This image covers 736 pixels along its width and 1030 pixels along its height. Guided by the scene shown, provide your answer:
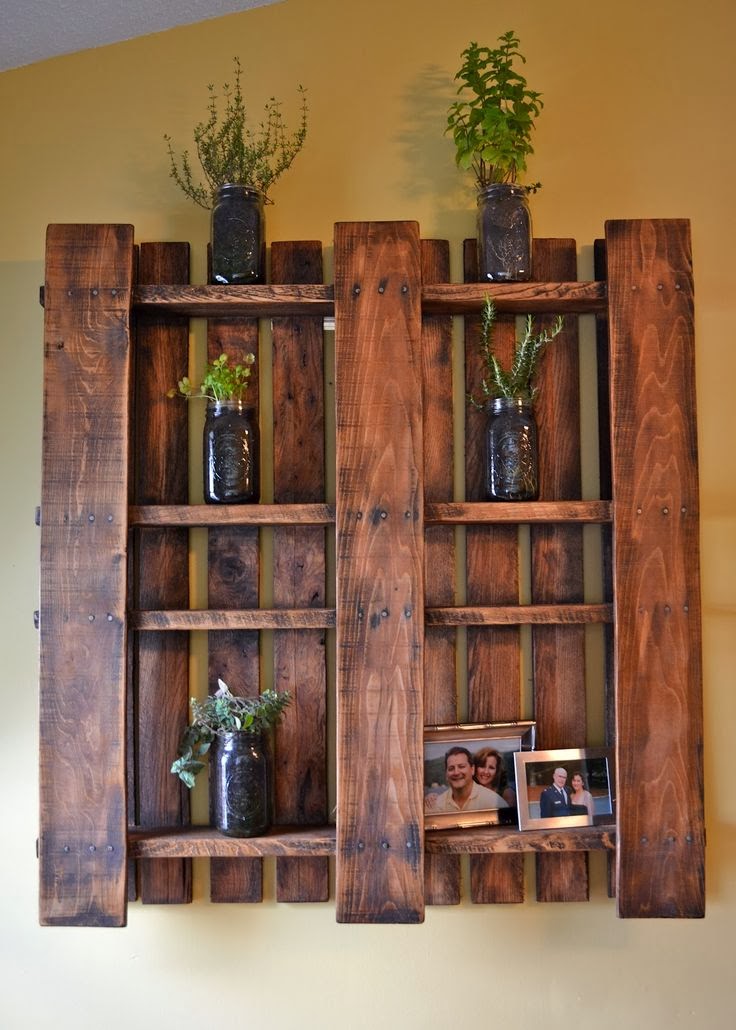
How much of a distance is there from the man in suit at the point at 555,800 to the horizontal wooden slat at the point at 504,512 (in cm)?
48

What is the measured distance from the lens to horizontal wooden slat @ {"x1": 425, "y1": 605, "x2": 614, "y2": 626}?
1.74 metres

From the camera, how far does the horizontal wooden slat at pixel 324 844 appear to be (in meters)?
1.70

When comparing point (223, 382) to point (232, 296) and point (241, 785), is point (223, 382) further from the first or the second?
point (241, 785)

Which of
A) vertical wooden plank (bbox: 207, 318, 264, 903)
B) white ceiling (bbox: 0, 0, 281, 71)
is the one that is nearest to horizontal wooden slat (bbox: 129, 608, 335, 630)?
vertical wooden plank (bbox: 207, 318, 264, 903)

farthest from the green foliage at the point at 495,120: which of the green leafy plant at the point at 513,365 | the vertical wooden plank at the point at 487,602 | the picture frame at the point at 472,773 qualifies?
the picture frame at the point at 472,773

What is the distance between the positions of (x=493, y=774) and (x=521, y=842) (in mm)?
141

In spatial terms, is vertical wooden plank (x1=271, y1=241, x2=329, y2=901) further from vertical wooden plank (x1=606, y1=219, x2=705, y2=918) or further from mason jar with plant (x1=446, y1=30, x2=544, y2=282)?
vertical wooden plank (x1=606, y1=219, x2=705, y2=918)

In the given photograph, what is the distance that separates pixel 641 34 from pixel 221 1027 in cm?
212

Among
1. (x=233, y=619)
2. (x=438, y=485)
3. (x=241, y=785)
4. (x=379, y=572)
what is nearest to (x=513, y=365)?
(x=438, y=485)

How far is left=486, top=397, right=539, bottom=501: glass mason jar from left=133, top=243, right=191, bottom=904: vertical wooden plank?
1.96 ft

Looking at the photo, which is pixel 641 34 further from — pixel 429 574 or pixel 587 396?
pixel 429 574

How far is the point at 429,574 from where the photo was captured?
1860mm

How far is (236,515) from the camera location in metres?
1.73

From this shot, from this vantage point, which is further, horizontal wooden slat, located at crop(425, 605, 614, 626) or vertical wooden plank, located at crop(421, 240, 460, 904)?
vertical wooden plank, located at crop(421, 240, 460, 904)
